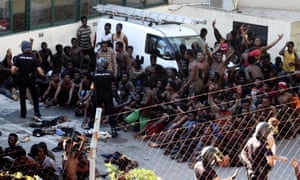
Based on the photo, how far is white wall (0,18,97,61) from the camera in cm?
1855

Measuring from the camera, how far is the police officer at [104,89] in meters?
15.2

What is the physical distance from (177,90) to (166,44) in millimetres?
2189

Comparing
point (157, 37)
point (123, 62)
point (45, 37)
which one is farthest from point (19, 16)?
point (157, 37)

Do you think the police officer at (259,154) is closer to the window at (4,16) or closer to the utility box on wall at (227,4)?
the window at (4,16)

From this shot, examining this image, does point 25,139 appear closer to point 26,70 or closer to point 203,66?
point 26,70

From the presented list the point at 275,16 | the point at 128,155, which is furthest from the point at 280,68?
the point at 128,155

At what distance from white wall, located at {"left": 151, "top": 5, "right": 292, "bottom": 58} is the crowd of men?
1722 millimetres

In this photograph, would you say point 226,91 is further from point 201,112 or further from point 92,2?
point 92,2

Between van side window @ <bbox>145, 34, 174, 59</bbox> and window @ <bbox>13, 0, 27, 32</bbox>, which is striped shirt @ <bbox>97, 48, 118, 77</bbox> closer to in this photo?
van side window @ <bbox>145, 34, 174, 59</bbox>

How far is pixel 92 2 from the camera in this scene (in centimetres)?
2108

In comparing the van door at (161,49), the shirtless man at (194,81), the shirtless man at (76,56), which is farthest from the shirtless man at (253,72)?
the shirtless man at (76,56)

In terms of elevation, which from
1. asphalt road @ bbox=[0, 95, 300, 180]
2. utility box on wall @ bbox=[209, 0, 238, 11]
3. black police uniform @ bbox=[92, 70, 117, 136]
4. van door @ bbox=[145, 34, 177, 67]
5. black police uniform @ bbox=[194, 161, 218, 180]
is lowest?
asphalt road @ bbox=[0, 95, 300, 180]

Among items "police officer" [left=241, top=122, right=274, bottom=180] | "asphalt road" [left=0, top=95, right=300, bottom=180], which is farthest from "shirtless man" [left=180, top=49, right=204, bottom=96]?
"police officer" [left=241, top=122, right=274, bottom=180]

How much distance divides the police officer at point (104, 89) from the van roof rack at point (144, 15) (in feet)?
12.3
